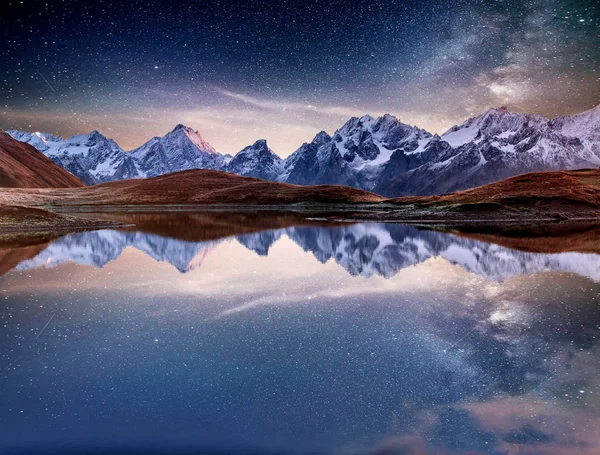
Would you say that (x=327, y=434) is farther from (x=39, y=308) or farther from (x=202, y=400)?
(x=39, y=308)

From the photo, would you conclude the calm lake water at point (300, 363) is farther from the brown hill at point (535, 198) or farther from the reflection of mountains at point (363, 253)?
the brown hill at point (535, 198)

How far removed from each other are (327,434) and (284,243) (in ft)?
141

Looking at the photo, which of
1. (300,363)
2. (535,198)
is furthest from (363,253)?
(535,198)

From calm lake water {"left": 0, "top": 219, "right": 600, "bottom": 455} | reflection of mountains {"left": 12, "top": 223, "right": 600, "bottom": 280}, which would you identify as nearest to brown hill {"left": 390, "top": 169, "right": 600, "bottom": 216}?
reflection of mountains {"left": 12, "top": 223, "right": 600, "bottom": 280}

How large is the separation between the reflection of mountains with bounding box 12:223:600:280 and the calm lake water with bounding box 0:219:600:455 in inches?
111

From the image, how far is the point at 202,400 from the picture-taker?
43.1 ft

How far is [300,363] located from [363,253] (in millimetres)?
29332

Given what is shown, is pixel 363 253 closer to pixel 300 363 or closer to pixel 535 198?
pixel 300 363

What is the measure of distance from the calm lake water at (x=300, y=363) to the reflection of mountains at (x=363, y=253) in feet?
9.27

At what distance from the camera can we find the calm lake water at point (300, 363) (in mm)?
11383

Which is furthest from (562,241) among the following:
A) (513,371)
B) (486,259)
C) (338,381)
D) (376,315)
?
(338,381)

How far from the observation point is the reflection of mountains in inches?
1398

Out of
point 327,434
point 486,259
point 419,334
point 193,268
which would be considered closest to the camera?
point 327,434

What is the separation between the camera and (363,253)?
44.3 meters
